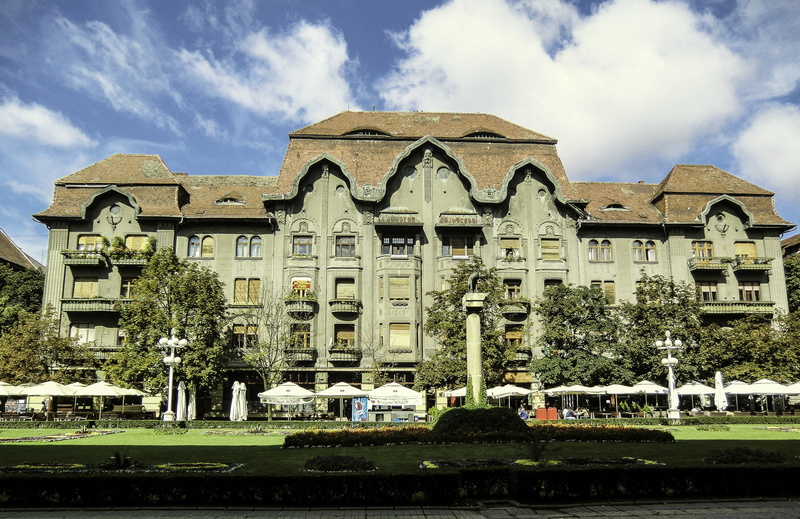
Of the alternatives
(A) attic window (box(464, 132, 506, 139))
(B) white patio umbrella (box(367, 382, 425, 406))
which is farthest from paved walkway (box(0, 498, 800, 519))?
(A) attic window (box(464, 132, 506, 139))

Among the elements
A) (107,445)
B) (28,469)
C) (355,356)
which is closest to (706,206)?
(355,356)

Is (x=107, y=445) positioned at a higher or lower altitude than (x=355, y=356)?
lower

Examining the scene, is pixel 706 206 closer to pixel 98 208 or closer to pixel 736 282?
pixel 736 282

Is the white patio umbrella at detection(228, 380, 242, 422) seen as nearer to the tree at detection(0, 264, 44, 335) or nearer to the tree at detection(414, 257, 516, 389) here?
the tree at detection(414, 257, 516, 389)

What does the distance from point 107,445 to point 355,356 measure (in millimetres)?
21757

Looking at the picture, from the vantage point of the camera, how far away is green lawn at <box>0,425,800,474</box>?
66.6ft

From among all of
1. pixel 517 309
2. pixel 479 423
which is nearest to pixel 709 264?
pixel 517 309

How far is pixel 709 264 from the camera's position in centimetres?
4922

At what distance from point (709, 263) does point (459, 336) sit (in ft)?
67.0

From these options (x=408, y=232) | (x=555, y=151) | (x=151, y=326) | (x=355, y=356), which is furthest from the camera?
(x=555, y=151)

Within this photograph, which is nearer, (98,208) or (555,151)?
(98,208)

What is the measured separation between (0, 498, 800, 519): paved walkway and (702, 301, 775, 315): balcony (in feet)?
116

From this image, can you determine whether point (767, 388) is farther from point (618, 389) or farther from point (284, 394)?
point (284, 394)

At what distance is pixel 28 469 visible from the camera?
55.2 ft
